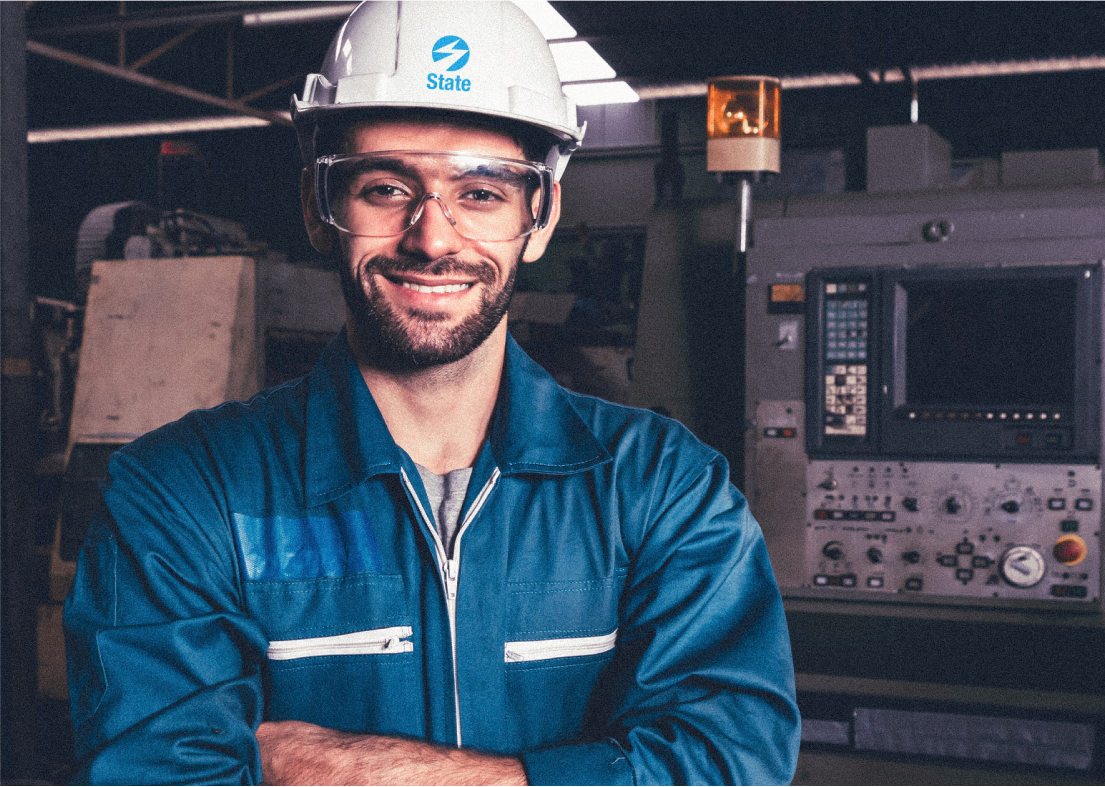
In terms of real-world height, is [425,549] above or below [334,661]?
above

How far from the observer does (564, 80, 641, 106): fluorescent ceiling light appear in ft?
20.7

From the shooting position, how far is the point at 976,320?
2.14 m

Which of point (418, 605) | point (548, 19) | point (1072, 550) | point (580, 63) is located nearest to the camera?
point (418, 605)

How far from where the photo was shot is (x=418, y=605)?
3.84 ft

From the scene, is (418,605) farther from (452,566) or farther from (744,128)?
(744,128)

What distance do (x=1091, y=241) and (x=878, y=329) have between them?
1.55 ft

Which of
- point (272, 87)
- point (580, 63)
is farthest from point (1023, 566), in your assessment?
point (272, 87)

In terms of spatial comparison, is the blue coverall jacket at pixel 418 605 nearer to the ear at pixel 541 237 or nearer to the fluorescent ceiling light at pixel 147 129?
the ear at pixel 541 237

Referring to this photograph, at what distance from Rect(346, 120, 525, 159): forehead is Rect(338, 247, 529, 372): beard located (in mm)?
167

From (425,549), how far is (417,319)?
29 cm

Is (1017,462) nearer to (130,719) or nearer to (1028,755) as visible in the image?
(1028,755)

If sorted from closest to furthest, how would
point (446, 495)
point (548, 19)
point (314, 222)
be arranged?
point (446, 495)
point (314, 222)
point (548, 19)

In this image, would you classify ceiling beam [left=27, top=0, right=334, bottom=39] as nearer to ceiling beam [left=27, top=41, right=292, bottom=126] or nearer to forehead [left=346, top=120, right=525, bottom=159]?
ceiling beam [left=27, top=41, right=292, bottom=126]

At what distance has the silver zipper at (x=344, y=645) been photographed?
1.15 m
